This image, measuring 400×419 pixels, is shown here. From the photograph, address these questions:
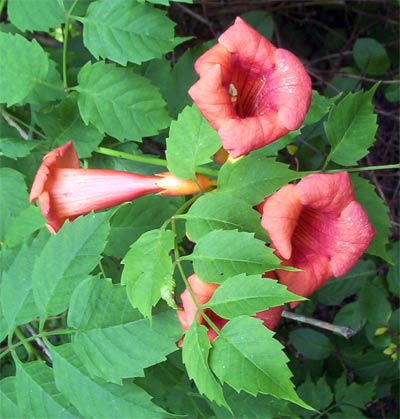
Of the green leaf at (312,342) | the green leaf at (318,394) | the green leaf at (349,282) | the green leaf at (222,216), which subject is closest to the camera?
the green leaf at (222,216)

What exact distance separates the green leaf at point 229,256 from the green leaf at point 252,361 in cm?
15

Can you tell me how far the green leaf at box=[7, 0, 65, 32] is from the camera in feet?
7.13

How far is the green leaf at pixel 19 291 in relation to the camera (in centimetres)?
201

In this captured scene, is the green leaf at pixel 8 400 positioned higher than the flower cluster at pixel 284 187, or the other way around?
the flower cluster at pixel 284 187

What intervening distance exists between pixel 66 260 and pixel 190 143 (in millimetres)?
553

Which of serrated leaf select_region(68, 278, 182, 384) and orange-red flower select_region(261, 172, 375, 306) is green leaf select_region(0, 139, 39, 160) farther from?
orange-red flower select_region(261, 172, 375, 306)

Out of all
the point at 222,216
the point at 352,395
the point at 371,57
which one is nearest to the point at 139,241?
the point at 222,216

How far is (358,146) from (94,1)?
1.16 m

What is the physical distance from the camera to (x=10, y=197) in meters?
2.31

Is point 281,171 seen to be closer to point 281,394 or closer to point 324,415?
point 281,394

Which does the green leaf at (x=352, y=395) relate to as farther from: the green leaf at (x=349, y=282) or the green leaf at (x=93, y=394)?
the green leaf at (x=93, y=394)

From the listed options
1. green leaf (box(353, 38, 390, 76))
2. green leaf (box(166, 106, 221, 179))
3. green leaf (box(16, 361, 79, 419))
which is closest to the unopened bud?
green leaf (box(166, 106, 221, 179))

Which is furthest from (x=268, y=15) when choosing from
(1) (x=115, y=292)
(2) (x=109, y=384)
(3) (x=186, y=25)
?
(2) (x=109, y=384)

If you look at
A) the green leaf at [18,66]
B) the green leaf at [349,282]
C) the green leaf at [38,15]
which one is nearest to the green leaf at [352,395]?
the green leaf at [349,282]
